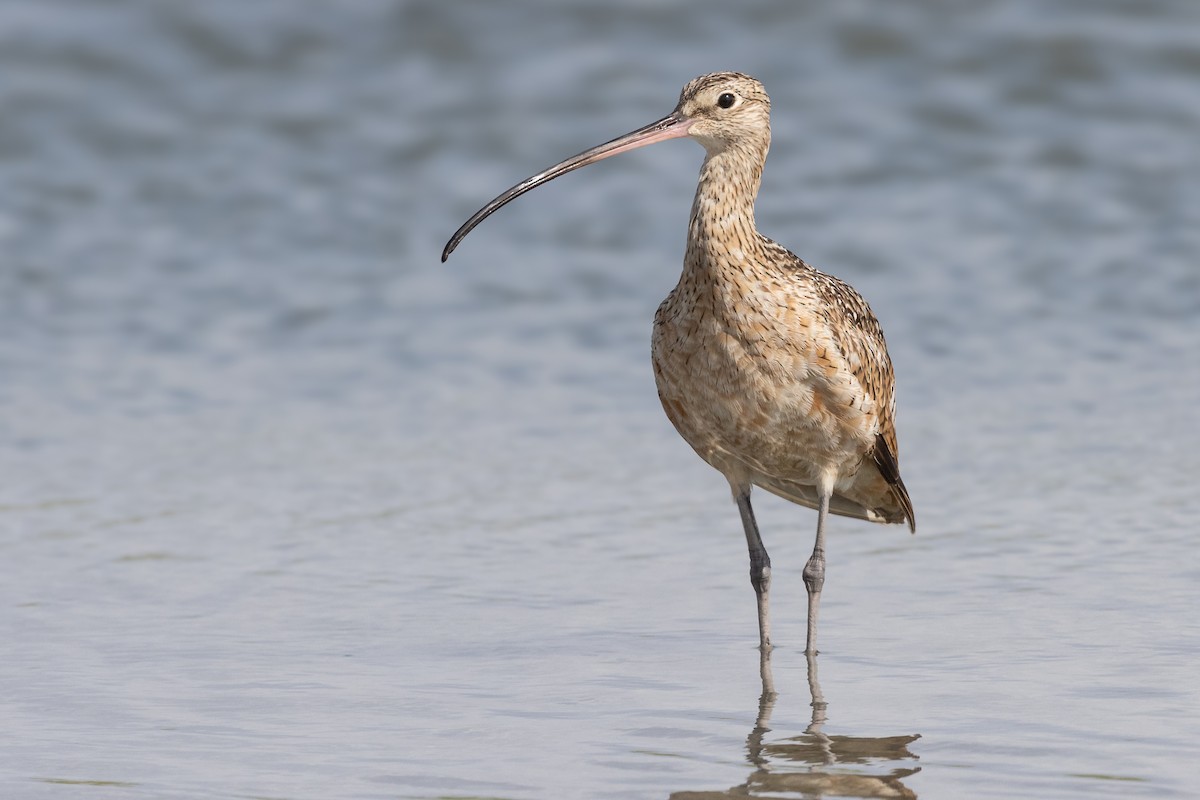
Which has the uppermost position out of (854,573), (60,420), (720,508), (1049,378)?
(1049,378)

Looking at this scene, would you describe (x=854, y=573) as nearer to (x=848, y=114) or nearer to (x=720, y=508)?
(x=720, y=508)

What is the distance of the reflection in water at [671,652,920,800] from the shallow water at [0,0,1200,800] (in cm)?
2

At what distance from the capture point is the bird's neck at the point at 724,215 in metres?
6.40

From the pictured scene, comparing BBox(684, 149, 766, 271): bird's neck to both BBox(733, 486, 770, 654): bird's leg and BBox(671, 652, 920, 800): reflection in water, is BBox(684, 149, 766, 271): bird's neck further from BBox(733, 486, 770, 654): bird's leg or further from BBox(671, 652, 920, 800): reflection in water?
BBox(671, 652, 920, 800): reflection in water

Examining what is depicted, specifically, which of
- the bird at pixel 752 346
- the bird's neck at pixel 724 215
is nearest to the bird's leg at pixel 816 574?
the bird at pixel 752 346

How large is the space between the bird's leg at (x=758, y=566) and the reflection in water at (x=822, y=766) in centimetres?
77

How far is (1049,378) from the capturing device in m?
10.1

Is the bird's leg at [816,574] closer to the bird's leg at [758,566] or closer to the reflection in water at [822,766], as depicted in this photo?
the bird's leg at [758,566]

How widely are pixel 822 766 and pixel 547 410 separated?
15.3 feet

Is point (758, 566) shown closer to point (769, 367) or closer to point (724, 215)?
point (769, 367)

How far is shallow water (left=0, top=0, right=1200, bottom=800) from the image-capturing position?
5.53 metres

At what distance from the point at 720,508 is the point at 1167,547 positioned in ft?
5.84

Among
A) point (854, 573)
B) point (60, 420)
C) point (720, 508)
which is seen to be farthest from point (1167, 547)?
point (60, 420)

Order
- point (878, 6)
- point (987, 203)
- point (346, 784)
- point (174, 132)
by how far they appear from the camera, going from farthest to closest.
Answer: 1. point (878, 6)
2. point (174, 132)
3. point (987, 203)
4. point (346, 784)
